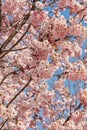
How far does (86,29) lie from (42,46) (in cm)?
117

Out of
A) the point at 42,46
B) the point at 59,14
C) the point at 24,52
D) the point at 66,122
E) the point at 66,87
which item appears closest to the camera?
the point at 42,46

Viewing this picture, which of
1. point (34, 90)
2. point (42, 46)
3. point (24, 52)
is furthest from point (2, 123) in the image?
point (42, 46)

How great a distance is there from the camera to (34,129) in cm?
1089

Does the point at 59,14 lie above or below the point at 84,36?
above

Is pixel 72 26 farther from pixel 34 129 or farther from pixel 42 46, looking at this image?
pixel 34 129

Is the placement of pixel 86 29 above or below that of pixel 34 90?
above

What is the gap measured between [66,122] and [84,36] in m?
2.25

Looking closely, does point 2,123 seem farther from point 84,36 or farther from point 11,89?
point 84,36

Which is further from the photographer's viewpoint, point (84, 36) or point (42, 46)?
point (84, 36)

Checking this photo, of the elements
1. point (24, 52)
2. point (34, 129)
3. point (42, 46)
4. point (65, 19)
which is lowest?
point (34, 129)

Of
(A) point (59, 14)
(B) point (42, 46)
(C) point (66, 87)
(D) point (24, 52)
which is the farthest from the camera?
(C) point (66, 87)

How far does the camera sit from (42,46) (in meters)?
7.19

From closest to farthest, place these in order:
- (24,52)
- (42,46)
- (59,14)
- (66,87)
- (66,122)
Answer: (42,46)
(59,14)
(66,122)
(24,52)
(66,87)

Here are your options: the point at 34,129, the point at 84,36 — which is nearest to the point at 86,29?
the point at 84,36
